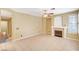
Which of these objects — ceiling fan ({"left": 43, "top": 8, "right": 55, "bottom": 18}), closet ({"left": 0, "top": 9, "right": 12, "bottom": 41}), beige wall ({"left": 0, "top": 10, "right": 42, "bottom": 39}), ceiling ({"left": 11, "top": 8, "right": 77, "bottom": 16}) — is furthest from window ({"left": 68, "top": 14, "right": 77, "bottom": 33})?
closet ({"left": 0, "top": 9, "right": 12, "bottom": 41})

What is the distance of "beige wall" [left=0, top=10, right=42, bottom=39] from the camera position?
1.95 metres

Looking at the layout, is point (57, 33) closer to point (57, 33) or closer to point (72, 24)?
point (57, 33)

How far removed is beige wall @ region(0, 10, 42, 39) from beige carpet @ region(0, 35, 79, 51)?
0.14 meters

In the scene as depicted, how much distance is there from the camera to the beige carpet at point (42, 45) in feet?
6.21

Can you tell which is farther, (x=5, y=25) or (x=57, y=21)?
(x=57, y=21)

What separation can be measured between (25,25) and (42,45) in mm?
534

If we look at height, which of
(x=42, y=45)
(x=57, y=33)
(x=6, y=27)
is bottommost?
(x=42, y=45)

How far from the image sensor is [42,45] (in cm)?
194

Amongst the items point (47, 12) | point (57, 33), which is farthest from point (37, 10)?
point (57, 33)

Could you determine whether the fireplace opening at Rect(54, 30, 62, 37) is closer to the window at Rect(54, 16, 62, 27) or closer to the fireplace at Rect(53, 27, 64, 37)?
the fireplace at Rect(53, 27, 64, 37)
